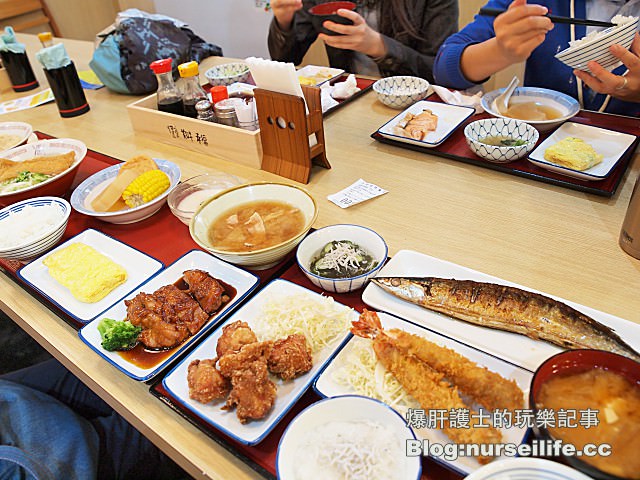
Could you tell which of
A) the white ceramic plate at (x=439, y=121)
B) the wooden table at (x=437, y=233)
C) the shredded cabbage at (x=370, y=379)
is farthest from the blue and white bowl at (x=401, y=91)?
the shredded cabbage at (x=370, y=379)

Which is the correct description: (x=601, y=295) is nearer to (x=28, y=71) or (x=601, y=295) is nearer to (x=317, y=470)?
(x=317, y=470)

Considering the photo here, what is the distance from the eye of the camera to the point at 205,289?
3.73 feet

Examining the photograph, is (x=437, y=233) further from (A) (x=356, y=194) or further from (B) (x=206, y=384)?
(B) (x=206, y=384)

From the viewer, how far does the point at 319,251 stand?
1.24 metres

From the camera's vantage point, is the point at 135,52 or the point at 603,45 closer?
the point at 603,45

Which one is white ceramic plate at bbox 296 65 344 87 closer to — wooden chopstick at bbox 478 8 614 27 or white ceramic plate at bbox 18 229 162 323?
wooden chopstick at bbox 478 8 614 27

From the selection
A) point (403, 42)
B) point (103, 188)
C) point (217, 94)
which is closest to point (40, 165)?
point (103, 188)

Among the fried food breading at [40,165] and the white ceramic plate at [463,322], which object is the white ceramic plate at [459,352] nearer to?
the white ceramic plate at [463,322]

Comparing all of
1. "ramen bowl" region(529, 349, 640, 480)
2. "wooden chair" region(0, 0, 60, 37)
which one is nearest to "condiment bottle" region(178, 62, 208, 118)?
"ramen bowl" region(529, 349, 640, 480)

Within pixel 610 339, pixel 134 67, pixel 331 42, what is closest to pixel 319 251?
pixel 610 339

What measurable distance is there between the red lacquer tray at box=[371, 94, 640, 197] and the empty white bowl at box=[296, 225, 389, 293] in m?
0.65

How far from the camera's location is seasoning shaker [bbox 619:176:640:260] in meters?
1.13

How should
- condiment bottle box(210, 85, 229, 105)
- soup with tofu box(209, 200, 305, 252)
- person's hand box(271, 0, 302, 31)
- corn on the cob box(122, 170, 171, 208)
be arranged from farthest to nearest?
person's hand box(271, 0, 302, 31) → condiment bottle box(210, 85, 229, 105) → corn on the cob box(122, 170, 171, 208) → soup with tofu box(209, 200, 305, 252)

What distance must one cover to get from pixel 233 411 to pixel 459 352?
1.55ft
